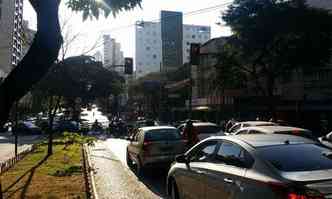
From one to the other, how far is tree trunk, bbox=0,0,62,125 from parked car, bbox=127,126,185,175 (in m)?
8.66

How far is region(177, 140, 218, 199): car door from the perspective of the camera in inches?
291

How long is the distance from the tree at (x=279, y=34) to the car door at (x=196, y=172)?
33.4m

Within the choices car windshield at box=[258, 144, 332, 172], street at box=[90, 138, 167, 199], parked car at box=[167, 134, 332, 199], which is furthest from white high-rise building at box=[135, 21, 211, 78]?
car windshield at box=[258, 144, 332, 172]

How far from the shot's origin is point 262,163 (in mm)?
5906

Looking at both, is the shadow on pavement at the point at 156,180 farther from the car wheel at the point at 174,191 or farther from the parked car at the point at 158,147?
the car wheel at the point at 174,191

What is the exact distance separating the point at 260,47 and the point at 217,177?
35.8 meters

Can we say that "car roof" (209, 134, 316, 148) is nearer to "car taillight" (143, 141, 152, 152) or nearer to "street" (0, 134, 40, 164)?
"car taillight" (143, 141, 152, 152)

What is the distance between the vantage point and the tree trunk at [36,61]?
255 inches

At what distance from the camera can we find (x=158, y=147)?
14961mm

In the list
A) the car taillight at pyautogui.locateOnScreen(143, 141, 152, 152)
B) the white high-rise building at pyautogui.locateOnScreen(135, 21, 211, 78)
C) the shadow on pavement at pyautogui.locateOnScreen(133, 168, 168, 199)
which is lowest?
the shadow on pavement at pyautogui.locateOnScreen(133, 168, 168, 199)

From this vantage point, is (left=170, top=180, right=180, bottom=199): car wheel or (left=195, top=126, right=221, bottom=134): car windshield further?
(left=195, top=126, right=221, bottom=134): car windshield

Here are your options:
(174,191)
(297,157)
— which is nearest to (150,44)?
(174,191)

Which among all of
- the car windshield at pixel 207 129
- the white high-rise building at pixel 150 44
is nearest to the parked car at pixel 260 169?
the car windshield at pixel 207 129

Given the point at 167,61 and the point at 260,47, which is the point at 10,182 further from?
Answer: the point at 167,61
